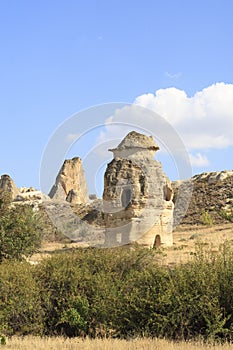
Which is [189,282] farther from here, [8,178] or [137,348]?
[8,178]

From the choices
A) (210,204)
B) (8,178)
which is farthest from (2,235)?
(8,178)

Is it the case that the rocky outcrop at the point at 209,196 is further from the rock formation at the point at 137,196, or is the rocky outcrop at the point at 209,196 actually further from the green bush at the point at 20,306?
the green bush at the point at 20,306

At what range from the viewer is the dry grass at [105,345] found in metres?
9.93

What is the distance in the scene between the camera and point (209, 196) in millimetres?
56219

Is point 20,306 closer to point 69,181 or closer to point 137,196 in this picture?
point 137,196

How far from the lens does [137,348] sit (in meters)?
10.0

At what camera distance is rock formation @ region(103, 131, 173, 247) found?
1111 inches

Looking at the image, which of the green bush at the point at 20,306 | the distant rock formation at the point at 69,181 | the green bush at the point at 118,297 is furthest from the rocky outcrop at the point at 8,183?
the green bush at the point at 20,306

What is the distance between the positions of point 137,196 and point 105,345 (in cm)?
1870

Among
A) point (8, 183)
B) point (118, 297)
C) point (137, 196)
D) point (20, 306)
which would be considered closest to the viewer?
point (118, 297)

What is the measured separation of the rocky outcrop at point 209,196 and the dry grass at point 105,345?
1358 inches

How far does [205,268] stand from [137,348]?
3.01 meters

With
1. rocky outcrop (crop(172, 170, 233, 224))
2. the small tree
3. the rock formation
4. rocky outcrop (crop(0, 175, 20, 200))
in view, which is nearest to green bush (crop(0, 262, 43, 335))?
the small tree

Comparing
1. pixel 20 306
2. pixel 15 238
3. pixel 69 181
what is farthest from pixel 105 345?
pixel 69 181
